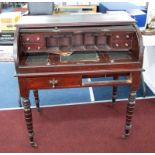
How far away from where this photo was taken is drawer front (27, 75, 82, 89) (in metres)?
1.53

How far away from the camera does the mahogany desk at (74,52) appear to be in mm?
1515

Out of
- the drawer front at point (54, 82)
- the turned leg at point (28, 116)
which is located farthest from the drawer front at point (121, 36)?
the turned leg at point (28, 116)

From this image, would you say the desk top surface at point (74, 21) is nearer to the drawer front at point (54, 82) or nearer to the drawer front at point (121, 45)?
the drawer front at point (121, 45)

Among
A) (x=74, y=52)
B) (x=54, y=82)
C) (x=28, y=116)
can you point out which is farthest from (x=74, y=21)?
(x=28, y=116)

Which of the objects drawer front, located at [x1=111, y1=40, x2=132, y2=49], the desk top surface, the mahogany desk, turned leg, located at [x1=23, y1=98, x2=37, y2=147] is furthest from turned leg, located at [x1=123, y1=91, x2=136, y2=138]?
turned leg, located at [x1=23, y1=98, x2=37, y2=147]

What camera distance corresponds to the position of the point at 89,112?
7.43 feet

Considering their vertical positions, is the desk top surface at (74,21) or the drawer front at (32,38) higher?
the desk top surface at (74,21)

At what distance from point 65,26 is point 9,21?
0.71 metres

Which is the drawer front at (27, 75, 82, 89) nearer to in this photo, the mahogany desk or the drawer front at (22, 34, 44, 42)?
the mahogany desk

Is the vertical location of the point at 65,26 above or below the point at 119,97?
above

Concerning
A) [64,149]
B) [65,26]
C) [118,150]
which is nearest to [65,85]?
[65,26]

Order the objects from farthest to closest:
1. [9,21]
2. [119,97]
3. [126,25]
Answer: [119,97], [9,21], [126,25]

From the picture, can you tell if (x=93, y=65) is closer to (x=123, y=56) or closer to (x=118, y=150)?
(x=123, y=56)

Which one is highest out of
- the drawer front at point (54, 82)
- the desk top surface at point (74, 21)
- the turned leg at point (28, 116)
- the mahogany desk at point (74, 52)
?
the desk top surface at point (74, 21)
